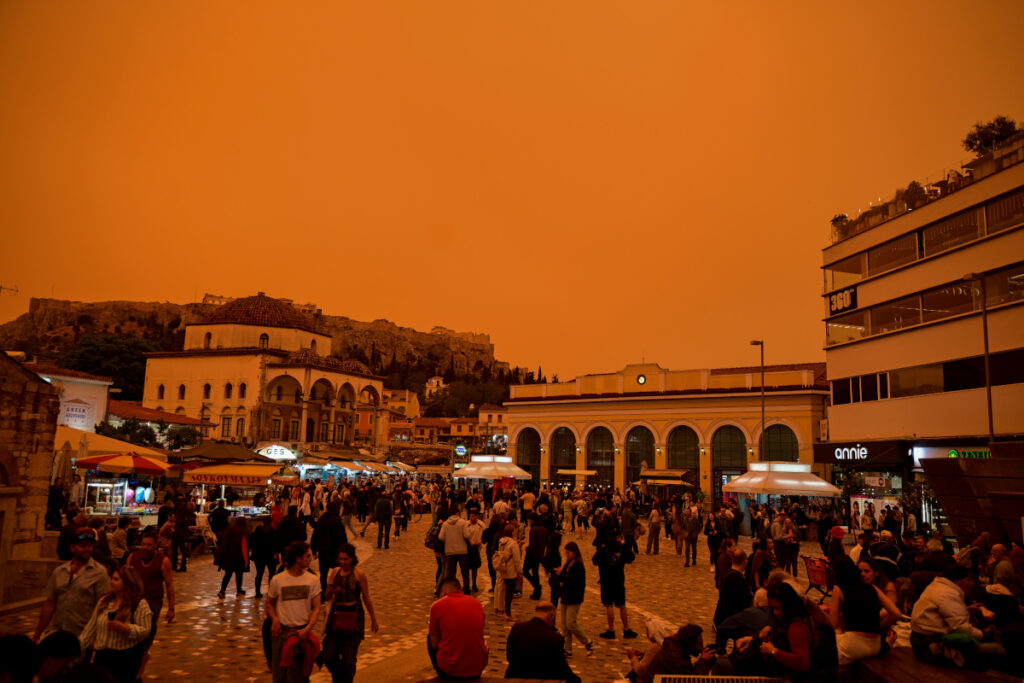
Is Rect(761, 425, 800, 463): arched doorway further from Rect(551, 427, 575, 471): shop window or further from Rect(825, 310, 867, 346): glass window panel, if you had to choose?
Rect(551, 427, 575, 471): shop window

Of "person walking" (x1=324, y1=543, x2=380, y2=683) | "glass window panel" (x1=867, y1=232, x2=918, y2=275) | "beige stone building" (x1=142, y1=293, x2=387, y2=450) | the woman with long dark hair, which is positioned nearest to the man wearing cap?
the woman with long dark hair

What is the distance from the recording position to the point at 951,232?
25219mm

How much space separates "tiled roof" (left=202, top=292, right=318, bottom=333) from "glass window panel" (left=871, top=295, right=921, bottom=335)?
51.4m

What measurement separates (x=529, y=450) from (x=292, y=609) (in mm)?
45421

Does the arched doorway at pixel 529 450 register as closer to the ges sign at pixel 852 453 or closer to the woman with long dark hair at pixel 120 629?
the ges sign at pixel 852 453

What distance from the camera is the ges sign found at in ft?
90.6

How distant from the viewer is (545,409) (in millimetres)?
49719

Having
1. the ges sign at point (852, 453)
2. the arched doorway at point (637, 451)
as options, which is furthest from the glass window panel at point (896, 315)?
the arched doorway at point (637, 451)

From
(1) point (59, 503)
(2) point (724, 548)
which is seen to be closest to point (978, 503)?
(2) point (724, 548)

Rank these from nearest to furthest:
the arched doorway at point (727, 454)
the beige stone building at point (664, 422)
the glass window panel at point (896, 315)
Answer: the glass window panel at point (896, 315)
the beige stone building at point (664, 422)
the arched doorway at point (727, 454)

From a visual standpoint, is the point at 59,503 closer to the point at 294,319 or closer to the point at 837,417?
the point at 837,417

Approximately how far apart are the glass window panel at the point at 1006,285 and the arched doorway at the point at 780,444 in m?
17.4

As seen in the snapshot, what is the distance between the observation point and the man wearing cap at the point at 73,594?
617cm

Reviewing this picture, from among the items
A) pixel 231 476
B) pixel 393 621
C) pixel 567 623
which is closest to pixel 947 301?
pixel 567 623
